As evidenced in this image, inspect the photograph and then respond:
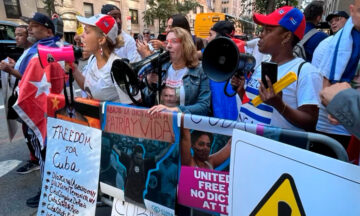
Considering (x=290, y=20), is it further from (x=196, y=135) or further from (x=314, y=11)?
(x=314, y=11)

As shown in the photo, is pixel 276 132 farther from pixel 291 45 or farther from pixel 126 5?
pixel 126 5

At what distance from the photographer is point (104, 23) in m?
2.21

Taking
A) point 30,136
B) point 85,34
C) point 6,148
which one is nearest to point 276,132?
point 85,34

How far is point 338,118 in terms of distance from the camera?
0.87 metres

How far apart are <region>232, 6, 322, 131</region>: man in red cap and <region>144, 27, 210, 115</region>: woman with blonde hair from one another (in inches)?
14.6

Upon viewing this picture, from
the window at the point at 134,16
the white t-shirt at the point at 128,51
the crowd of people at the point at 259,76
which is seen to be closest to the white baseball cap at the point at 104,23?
the crowd of people at the point at 259,76

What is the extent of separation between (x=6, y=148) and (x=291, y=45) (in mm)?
4492

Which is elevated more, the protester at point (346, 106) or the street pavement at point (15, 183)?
the protester at point (346, 106)

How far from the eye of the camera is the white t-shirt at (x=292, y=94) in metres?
1.49

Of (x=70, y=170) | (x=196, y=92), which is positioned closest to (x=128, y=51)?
(x=196, y=92)

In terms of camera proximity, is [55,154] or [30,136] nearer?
[55,154]

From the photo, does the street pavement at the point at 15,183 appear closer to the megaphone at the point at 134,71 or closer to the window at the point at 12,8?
the megaphone at the point at 134,71

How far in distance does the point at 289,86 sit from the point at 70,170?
1.72 meters

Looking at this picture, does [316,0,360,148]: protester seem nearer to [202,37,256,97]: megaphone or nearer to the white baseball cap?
[202,37,256,97]: megaphone
